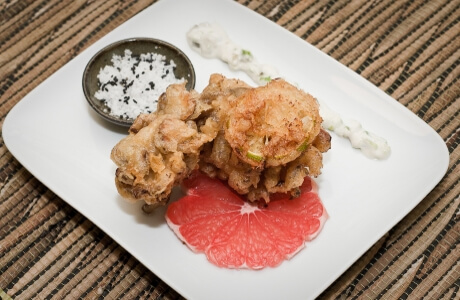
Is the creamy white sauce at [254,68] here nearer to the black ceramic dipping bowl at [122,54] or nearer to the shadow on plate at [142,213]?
the black ceramic dipping bowl at [122,54]

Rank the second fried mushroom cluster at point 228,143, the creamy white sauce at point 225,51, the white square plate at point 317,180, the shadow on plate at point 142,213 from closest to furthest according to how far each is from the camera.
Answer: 1. the second fried mushroom cluster at point 228,143
2. the white square plate at point 317,180
3. the shadow on plate at point 142,213
4. the creamy white sauce at point 225,51

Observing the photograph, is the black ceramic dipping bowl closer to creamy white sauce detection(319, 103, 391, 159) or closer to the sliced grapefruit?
the sliced grapefruit

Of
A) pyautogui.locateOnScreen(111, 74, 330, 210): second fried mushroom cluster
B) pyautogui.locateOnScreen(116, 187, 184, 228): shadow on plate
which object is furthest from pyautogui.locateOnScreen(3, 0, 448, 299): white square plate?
pyautogui.locateOnScreen(111, 74, 330, 210): second fried mushroom cluster

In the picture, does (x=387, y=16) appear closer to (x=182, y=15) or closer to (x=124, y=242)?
(x=182, y=15)

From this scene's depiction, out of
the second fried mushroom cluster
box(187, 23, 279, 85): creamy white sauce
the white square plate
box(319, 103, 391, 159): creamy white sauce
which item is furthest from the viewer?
box(187, 23, 279, 85): creamy white sauce

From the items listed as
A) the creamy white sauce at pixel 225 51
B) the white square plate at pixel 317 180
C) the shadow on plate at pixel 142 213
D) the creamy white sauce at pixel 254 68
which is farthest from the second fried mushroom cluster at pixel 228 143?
the creamy white sauce at pixel 225 51

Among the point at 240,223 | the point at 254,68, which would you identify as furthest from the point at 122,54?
the point at 240,223
